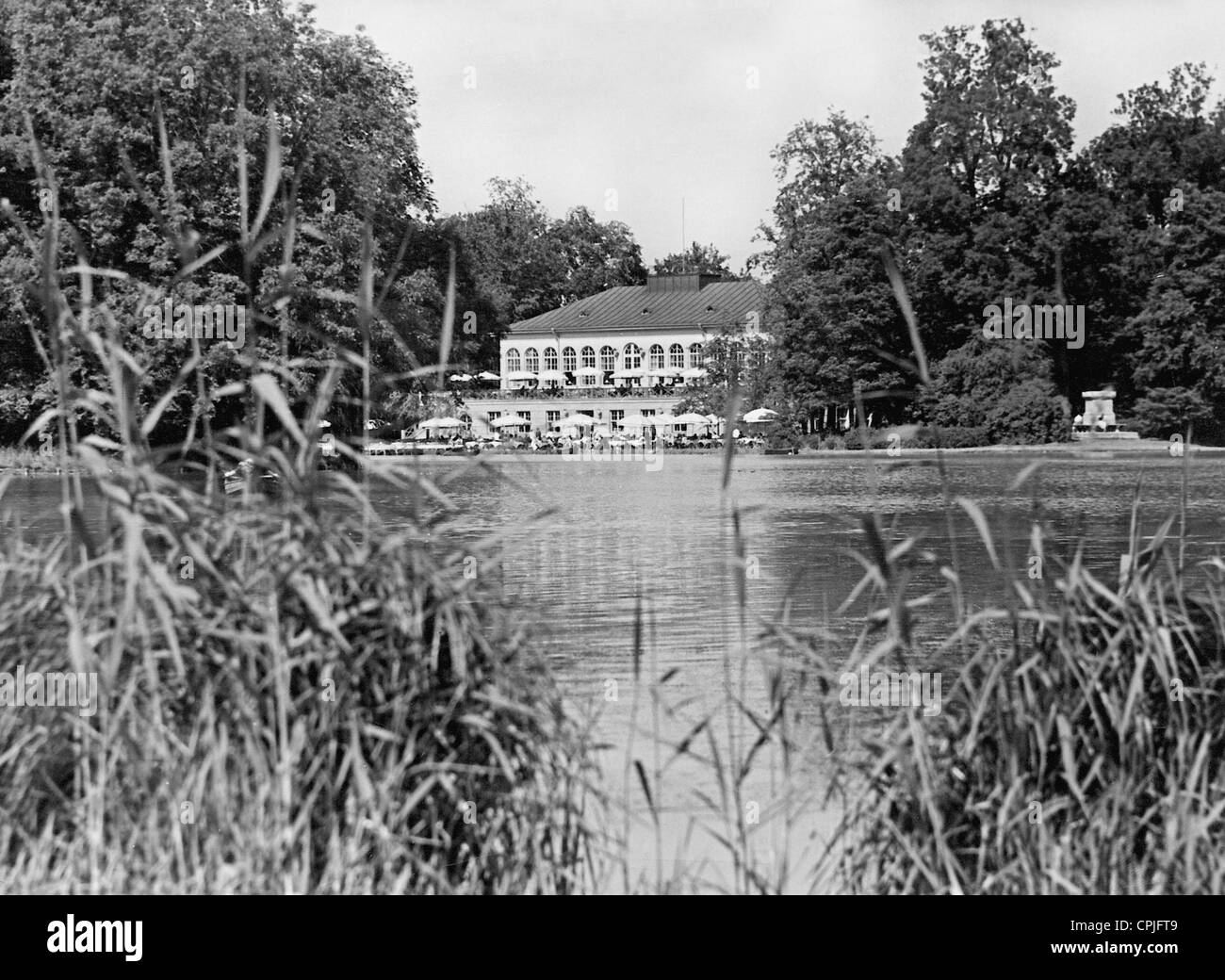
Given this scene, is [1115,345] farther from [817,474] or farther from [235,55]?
[235,55]

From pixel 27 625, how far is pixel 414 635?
1.04m

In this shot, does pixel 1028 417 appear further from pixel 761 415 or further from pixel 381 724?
pixel 381 724

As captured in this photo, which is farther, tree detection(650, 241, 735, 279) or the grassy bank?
tree detection(650, 241, 735, 279)

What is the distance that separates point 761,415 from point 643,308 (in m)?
31.8

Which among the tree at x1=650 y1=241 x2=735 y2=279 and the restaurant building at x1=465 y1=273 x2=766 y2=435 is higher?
the tree at x1=650 y1=241 x2=735 y2=279

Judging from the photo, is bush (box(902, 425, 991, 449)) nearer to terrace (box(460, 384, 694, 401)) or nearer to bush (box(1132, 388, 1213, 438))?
bush (box(1132, 388, 1213, 438))

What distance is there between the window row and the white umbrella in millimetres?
28559

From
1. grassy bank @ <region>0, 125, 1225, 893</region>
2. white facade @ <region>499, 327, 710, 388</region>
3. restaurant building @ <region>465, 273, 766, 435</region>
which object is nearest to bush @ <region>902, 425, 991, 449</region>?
restaurant building @ <region>465, 273, 766, 435</region>

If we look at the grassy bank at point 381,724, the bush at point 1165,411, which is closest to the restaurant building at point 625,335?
the bush at point 1165,411

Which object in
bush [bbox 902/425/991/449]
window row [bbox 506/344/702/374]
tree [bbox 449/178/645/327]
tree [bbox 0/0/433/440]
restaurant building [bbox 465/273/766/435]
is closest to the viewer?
tree [bbox 0/0/433/440]

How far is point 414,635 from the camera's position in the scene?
14.7 feet

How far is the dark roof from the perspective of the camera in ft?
311
